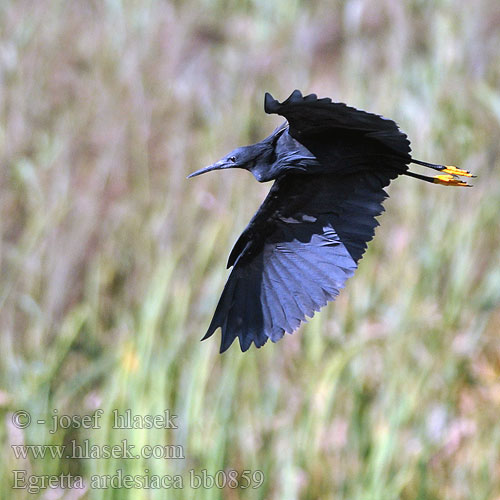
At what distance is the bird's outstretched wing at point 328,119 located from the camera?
1.19 meters

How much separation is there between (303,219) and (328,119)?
1.00ft

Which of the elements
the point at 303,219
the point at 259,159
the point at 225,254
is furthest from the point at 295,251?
the point at 225,254

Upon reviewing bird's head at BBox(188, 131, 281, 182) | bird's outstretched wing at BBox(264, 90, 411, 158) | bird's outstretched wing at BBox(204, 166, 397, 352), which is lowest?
bird's outstretched wing at BBox(204, 166, 397, 352)

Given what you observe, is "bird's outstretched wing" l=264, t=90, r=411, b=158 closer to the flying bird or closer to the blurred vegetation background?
the flying bird

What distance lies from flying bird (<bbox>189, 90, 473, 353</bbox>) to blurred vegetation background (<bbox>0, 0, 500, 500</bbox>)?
68 cm

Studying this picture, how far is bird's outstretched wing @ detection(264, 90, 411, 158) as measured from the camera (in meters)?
1.19

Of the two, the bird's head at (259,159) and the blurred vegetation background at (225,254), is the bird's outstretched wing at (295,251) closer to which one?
the bird's head at (259,159)

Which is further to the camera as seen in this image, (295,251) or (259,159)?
(295,251)

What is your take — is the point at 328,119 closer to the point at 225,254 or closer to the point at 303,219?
the point at 303,219

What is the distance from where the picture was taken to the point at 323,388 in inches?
91.4

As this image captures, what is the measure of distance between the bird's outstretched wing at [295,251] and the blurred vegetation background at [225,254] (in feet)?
2.22

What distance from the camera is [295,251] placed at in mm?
1572

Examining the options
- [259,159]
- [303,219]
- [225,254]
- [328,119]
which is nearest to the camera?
[328,119]

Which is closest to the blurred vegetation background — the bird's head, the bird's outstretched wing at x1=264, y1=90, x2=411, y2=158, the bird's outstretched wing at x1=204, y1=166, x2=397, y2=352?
the bird's outstretched wing at x1=204, y1=166, x2=397, y2=352
